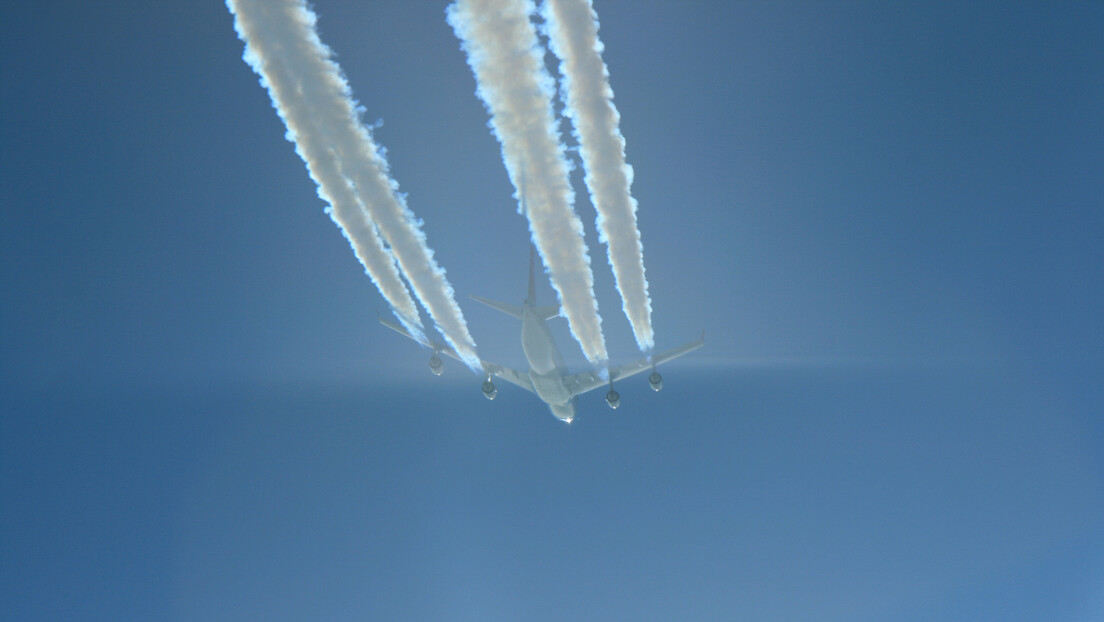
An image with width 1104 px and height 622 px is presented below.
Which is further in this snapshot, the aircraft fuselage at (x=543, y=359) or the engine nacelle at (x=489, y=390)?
the engine nacelle at (x=489, y=390)

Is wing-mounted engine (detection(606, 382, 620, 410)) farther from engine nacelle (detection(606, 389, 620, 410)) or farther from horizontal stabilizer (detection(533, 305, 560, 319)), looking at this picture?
horizontal stabilizer (detection(533, 305, 560, 319))

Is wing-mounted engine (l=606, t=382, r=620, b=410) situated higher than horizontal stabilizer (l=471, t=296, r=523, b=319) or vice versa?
horizontal stabilizer (l=471, t=296, r=523, b=319)

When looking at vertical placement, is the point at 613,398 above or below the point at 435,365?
below

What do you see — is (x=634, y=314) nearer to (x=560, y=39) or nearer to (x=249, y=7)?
(x=560, y=39)

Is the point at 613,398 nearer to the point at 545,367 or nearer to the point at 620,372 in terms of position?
the point at 620,372

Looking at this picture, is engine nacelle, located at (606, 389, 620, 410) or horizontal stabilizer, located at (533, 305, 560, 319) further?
engine nacelle, located at (606, 389, 620, 410)

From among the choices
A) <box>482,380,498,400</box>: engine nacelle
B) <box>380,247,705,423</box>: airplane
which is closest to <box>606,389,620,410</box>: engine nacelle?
<box>380,247,705,423</box>: airplane

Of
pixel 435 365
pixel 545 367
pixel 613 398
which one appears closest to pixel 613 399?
pixel 613 398

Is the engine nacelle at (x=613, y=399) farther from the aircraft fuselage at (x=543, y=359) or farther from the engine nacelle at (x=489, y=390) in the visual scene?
the engine nacelle at (x=489, y=390)

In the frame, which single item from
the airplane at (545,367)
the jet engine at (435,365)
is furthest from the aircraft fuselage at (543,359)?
the jet engine at (435,365)
